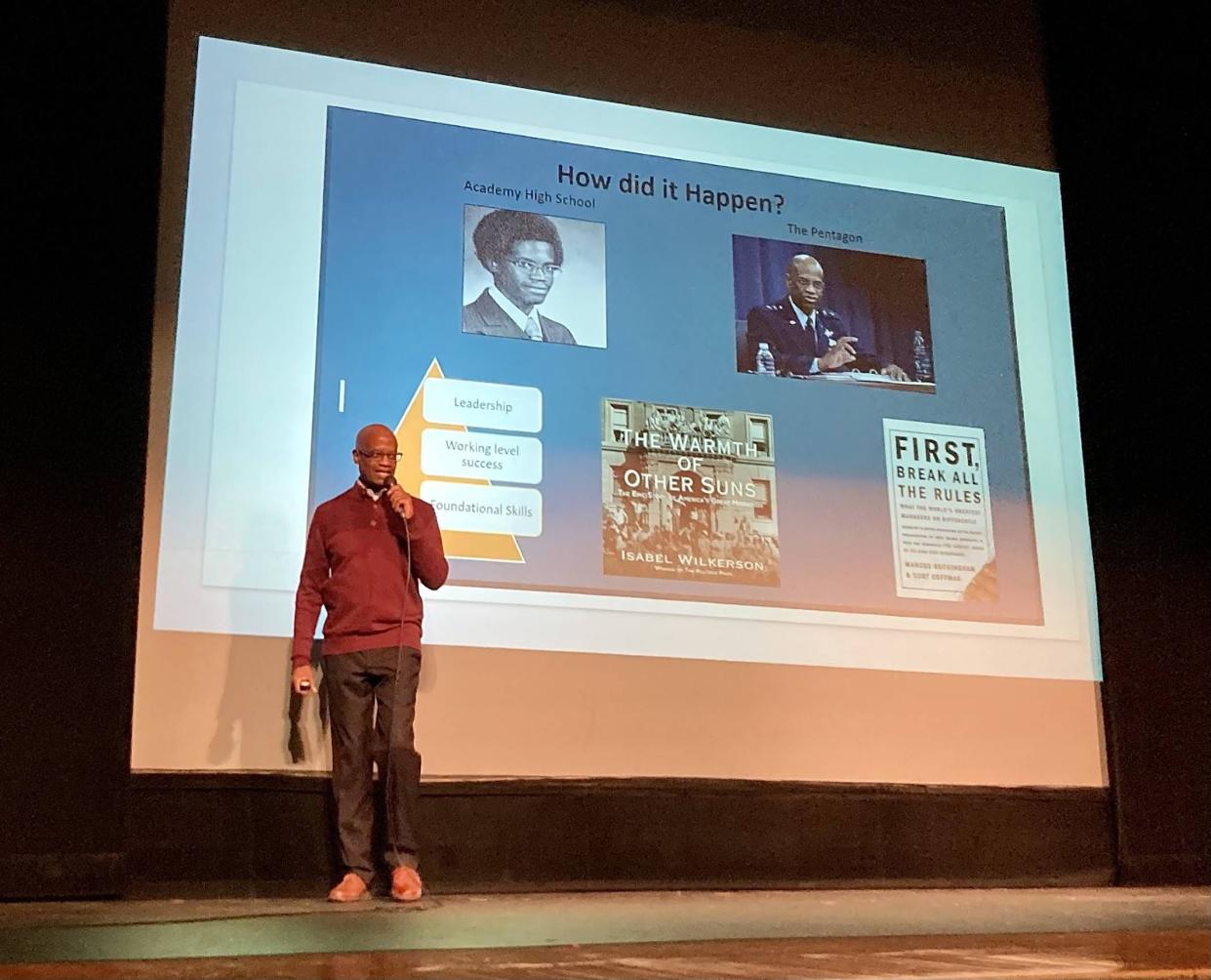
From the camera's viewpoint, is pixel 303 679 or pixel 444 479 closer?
pixel 303 679

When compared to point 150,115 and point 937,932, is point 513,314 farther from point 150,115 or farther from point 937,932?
point 937,932

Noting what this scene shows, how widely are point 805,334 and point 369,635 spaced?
1285 mm

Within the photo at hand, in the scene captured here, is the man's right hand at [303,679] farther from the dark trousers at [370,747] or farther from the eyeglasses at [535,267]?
the eyeglasses at [535,267]

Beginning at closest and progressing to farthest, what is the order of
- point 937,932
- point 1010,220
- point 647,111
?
point 937,932, point 647,111, point 1010,220

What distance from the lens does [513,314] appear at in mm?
2725

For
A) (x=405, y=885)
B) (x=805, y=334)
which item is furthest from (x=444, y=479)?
(x=805, y=334)

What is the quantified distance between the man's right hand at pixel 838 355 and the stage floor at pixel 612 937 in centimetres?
121

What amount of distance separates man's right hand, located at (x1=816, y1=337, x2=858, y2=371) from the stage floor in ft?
3.97

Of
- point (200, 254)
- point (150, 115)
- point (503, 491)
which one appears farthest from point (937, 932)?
point (150, 115)

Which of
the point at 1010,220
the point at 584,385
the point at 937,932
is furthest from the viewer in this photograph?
the point at 1010,220

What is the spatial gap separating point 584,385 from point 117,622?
3.56 ft

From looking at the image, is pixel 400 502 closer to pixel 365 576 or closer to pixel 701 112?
pixel 365 576

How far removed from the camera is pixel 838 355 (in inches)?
117

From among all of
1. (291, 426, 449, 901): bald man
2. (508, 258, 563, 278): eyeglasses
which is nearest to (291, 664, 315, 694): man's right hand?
(291, 426, 449, 901): bald man
